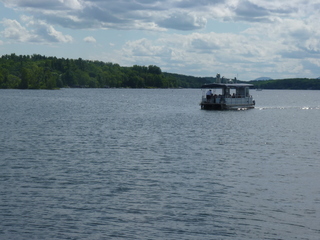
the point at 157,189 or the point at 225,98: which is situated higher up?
the point at 225,98

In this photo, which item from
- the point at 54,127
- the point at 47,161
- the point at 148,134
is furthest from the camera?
the point at 54,127

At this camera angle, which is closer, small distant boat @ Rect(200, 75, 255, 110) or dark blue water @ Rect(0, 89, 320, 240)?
dark blue water @ Rect(0, 89, 320, 240)

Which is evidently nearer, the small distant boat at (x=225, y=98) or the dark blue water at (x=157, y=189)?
the dark blue water at (x=157, y=189)

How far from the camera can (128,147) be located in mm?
44812

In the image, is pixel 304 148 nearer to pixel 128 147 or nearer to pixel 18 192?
pixel 128 147

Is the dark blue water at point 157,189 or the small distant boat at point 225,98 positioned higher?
the small distant boat at point 225,98

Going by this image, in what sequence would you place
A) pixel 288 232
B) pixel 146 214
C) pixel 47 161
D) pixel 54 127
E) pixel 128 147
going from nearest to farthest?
1. pixel 288 232
2. pixel 146 214
3. pixel 47 161
4. pixel 128 147
5. pixel 54 127

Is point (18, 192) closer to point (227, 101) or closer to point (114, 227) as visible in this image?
point (114, 227)

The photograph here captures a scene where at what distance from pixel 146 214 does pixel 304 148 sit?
27.4 m

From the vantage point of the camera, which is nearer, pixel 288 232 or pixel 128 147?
pixel 288 232

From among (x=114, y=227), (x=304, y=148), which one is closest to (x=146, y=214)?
(x=114, y=227)

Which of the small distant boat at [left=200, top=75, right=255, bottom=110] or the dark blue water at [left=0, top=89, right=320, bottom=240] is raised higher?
the small distant boat at [left=200, top=75, right=255, bottom=110]

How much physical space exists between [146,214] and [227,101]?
76.7 metres

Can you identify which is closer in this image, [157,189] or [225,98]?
[157,189]
